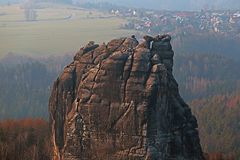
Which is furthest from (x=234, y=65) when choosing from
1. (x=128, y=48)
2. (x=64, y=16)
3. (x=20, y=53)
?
(x=128, y=48)

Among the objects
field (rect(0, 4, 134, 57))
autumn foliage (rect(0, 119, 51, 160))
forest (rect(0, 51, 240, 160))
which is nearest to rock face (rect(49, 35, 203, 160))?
autumn foliage (rect(0, 119, 51, 160))

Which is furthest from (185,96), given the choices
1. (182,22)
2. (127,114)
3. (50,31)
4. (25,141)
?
(127,114)

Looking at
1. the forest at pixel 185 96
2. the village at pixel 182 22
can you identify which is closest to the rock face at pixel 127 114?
the forest at pixel 185 96

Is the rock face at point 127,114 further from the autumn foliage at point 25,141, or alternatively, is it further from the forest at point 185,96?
the forest at point 185,96

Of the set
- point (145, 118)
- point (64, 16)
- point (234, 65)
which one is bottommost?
point (234, 65)

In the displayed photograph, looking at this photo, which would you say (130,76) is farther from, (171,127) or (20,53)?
(20,53)

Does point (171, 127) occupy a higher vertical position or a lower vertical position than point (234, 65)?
higher
